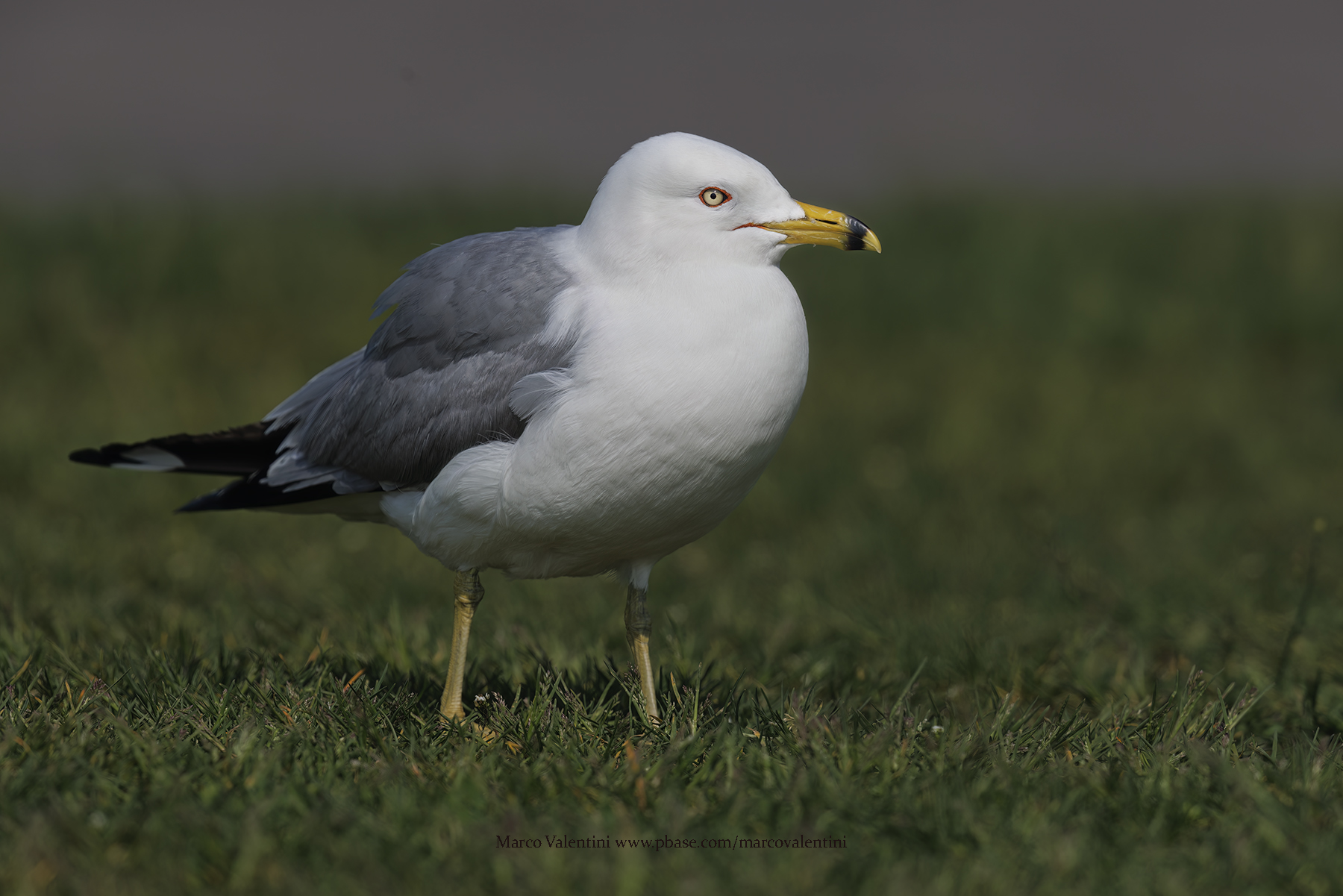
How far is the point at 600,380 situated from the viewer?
345 cm

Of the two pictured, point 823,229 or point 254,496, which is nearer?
point 823,229

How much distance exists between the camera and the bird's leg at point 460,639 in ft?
12.4

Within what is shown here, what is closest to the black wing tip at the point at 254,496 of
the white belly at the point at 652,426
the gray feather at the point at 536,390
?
the white belly at the point at 652,426

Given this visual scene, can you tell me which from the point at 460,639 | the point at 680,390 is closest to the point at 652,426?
the point at 680,390

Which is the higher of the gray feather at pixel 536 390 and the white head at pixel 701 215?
the white head at pixel 701 215

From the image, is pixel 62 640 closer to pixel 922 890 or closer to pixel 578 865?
pixel 578 865

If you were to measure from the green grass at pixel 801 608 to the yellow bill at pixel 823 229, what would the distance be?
1.29 meters

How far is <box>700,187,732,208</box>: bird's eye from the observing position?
3.62m

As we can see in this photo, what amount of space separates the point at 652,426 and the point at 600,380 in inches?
7.4

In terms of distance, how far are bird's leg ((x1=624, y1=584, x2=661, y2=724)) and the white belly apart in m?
0.37

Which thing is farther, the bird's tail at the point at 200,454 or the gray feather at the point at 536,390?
the bird's tail at the point at 200,454

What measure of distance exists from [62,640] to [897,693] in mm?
2791

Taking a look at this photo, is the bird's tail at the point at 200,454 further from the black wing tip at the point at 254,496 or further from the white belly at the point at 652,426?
the white belly at the point at 652,426

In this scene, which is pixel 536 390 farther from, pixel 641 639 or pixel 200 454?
pixel 200 454
